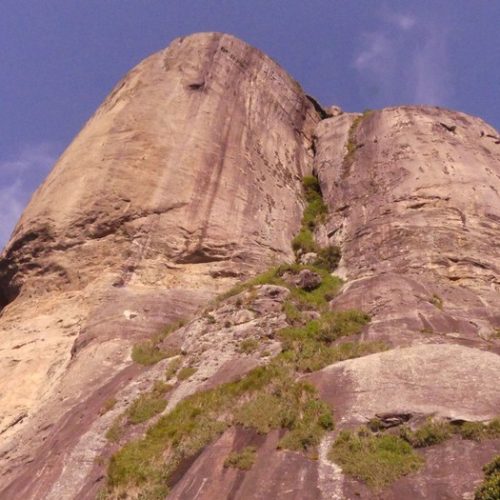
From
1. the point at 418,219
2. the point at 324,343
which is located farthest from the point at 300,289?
the point at 418,219

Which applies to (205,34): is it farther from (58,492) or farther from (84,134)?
(58,492)

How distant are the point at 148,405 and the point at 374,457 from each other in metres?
5.55

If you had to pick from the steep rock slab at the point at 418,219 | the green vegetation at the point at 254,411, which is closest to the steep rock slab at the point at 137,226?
the steep rock slab at the point at 418,219

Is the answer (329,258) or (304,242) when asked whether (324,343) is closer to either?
(329,258)

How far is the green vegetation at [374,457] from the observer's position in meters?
9.61

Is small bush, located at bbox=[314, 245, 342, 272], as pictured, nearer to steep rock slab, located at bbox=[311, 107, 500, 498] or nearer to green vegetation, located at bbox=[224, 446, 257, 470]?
steep rock slab, located at bbox=[311, 107, 500, 498]

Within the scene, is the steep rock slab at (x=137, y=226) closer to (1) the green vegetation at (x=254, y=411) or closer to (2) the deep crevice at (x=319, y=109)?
(1) the green vegetation at (x=254, y=411)

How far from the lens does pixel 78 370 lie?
16375 mm

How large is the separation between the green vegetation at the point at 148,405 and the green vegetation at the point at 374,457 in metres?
4.52

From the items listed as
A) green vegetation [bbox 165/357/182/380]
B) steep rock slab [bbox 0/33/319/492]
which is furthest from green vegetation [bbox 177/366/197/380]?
steep rock slab [bbox 0/33/319/492]

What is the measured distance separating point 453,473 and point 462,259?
11139 millimetres

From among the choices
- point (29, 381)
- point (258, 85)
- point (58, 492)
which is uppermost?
point (258, 85)

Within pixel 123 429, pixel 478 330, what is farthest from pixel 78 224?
pixel 478 330

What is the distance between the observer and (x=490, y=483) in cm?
839
